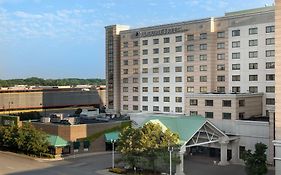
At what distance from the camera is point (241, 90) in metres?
78.6

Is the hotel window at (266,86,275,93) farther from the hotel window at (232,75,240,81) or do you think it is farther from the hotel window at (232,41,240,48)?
the hotel window at (232,41,240,48)

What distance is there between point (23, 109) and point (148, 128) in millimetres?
99077

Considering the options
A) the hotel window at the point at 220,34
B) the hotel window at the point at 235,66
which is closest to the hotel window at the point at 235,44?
the hotel window at the point at 220,34

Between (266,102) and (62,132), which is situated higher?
(266,102)

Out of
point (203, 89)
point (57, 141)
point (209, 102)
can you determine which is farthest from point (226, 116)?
point (57, 141)

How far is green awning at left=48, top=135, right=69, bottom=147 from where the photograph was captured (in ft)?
211

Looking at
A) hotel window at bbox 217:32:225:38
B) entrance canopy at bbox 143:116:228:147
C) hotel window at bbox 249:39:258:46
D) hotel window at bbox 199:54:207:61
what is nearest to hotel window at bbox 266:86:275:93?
hotel window at bbox 249:39:258:46

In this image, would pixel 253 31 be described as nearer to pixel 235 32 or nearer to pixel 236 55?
pixel 235 32

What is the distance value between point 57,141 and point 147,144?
21.4 meters

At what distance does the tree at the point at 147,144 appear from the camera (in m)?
48.4

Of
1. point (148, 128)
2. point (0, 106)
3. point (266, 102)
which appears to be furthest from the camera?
point (0, 106)

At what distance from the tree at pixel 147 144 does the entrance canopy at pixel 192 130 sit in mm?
1975

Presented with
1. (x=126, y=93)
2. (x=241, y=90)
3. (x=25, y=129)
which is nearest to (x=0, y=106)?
(x=126, y=93)

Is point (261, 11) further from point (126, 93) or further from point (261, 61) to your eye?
point (126, 93)
